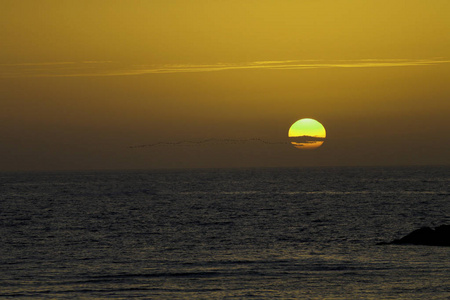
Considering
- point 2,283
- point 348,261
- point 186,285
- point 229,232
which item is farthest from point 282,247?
point 2,283

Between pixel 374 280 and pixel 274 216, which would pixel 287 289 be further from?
pixel 274 216

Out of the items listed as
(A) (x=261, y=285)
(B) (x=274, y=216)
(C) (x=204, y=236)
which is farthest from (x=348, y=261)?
(B) (x=274, y=216)

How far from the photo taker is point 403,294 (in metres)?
31.7

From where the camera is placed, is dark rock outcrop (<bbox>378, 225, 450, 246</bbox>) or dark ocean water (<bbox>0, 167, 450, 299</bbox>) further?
dark rock outcrop (<bbox>378, 225, 450, 246</bbox>)

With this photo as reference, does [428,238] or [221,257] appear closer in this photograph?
[221,257]

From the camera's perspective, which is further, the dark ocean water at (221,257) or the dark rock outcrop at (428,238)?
the dark rock outcrop at (428,238)

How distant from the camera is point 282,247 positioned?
167 ft

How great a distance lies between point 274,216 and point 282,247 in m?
30.8

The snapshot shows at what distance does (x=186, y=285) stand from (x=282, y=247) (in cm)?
1739

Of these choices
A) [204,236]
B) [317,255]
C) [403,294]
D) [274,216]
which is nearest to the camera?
[403,294]

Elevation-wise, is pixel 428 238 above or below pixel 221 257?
above

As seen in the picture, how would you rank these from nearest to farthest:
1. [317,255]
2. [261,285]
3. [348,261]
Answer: [261,285]
[348,261]
[317,255]

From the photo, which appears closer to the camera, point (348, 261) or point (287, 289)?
point (287, 289)

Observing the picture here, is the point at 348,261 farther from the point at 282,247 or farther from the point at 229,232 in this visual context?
the point at 229,232
